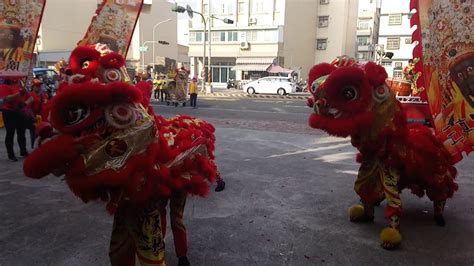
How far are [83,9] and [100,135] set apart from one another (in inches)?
1965

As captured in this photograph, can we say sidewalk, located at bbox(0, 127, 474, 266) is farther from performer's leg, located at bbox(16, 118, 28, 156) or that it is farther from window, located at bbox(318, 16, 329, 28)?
window, located at bbox(318, 16, 329, 28)

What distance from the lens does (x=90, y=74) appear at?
2709 millimetres

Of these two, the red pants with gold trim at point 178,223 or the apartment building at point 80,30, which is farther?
the apartment building at point 80,30

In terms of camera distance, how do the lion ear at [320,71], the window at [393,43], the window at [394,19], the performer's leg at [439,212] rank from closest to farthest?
the lion ear at [320,71] < the performer's leg at [439,212] < the window at [394,19] < the window at [393,43]

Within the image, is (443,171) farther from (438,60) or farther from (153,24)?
(153,24)

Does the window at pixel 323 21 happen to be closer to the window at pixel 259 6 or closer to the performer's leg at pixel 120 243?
the window at pixel 259 6

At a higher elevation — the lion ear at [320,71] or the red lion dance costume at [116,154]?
the lion ear at [320,71]

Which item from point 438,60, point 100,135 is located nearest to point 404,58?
point 438,60

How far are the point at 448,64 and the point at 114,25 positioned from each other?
4561 millimetres

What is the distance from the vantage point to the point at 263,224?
13.9 feet

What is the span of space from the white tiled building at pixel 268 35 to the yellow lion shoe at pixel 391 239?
34652 millimetres

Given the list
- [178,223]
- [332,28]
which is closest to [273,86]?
[332,28]

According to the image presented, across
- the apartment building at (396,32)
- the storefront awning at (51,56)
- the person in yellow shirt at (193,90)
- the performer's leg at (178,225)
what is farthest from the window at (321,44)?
the performer's leg at (178,225)

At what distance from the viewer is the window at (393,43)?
133 ft
